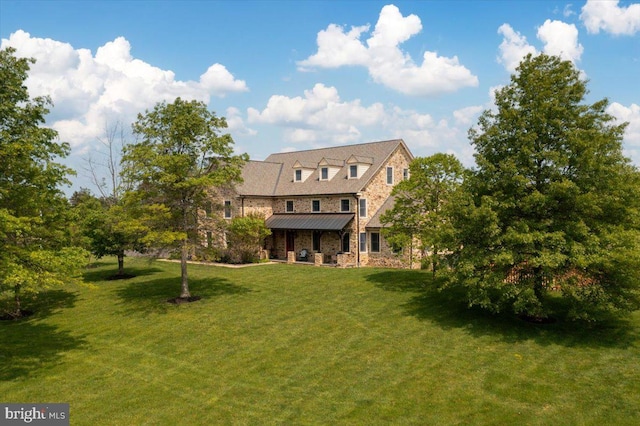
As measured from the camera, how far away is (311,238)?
128 ft

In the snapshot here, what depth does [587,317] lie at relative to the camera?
1616 cm

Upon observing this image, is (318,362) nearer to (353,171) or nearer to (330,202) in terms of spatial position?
(330,202)

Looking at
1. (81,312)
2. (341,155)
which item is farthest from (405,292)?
(341,155)

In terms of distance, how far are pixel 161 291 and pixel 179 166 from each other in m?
8.61

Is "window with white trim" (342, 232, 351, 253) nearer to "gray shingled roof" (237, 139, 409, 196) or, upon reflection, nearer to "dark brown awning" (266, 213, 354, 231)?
"dark brown awning" (266, 213, 354, 231)

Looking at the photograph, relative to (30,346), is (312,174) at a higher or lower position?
higher

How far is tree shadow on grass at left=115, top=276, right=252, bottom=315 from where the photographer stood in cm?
2330

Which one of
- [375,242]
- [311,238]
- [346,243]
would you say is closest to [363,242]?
[375,242]

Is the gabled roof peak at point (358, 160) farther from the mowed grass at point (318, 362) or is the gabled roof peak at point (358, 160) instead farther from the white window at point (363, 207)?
the mowed grass at point (318, 362)

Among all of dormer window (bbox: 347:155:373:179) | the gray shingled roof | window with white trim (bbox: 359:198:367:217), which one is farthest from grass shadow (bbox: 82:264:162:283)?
dormer window (bbox: 347:155:373:179)

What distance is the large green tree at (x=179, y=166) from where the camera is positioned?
22688 mm

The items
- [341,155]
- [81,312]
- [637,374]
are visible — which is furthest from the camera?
[341,155]

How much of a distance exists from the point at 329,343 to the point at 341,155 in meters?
26.4

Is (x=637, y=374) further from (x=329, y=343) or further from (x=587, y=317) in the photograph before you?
(x=329, y=343)
